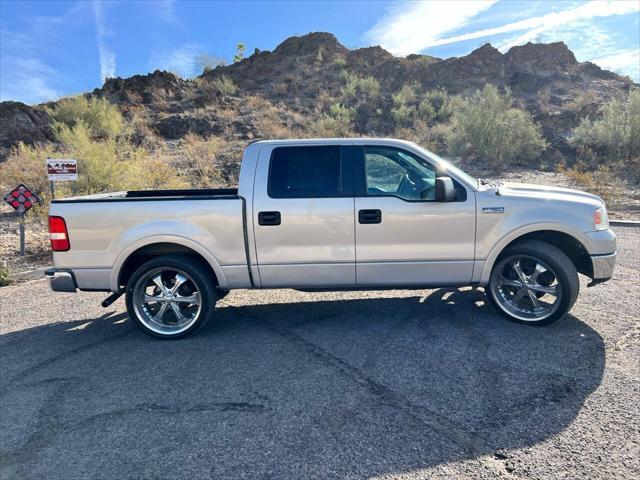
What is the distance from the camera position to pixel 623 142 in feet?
51.9

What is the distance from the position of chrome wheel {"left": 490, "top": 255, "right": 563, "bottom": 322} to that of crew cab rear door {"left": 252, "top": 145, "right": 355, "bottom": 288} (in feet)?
5.17

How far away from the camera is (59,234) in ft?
13.8

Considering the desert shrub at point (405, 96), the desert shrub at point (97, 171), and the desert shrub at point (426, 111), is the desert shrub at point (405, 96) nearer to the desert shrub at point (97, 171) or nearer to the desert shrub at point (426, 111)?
the desert shrub at point (426, 111)

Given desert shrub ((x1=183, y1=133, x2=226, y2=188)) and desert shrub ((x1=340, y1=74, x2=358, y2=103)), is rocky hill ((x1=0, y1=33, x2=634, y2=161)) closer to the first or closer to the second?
desert shrub ((x1=340, y1=74, x2=358, y2=103))

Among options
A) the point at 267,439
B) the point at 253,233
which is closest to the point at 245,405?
the point at 267,439

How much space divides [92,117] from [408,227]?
22809 millimetres

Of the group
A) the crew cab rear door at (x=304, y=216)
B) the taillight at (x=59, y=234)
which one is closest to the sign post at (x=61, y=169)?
the taillight at (x=59, y=234)

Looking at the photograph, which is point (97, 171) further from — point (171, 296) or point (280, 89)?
point (280, 89)

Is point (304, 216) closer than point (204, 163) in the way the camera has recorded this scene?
Yes

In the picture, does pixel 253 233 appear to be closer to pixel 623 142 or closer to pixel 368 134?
pixel 623 142

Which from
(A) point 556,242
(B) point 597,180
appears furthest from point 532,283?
(B) point 597,180

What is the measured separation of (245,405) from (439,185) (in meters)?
2.63

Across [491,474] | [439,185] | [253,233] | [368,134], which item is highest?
[368,134]

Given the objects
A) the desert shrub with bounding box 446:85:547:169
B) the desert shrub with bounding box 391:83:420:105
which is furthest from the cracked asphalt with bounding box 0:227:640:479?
the desert shrub with bounding box 391:83:420:105
